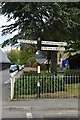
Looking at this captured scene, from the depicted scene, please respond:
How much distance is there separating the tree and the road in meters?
4.38

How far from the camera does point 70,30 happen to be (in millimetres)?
14391

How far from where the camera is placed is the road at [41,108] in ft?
27.8

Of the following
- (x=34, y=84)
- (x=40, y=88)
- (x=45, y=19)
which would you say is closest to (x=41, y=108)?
(x=34, y=84)

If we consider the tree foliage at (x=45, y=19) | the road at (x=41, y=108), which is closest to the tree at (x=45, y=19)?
the tree foliage at (x=45, y=19)

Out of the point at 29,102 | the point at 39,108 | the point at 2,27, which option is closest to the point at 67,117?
the point at 39,108

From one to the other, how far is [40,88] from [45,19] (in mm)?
4262

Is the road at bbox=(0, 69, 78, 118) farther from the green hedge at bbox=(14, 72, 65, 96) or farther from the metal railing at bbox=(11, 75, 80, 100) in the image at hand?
the green hedge at bbox=(14, 72, 65, 96)

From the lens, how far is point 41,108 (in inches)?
381

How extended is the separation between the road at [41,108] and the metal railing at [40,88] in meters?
0.77

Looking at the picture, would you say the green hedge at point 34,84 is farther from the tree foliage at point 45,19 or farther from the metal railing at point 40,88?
the tree foliage at point 45,19

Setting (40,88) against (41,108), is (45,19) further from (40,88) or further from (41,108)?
(41,108)

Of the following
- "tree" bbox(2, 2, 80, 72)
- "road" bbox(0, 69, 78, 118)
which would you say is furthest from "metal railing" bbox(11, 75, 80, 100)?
"tree" bbox(2, 2, 80, 72)

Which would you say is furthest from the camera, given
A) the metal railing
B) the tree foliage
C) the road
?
the tree foliage

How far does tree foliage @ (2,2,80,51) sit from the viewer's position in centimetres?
1315
